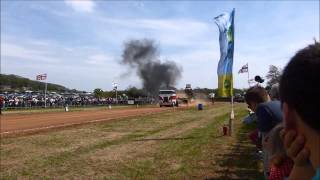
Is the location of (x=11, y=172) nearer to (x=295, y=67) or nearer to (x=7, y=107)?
(x=295, y=67)

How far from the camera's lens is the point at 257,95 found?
628 cm

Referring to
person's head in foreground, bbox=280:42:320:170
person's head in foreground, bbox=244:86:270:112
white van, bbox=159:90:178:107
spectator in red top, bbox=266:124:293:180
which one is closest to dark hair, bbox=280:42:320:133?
person's head in foreground, bbox=280:42:320:170

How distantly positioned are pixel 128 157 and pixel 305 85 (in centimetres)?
1296

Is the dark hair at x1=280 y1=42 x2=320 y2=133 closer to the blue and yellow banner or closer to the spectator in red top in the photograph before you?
the spectator in red top

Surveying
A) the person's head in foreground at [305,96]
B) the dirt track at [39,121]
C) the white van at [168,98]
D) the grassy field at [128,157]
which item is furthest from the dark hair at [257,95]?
the white van at [168,98]

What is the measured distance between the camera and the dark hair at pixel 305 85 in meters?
1.81

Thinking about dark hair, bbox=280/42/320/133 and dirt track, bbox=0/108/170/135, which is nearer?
dark hair, bbox=280/42/320/133

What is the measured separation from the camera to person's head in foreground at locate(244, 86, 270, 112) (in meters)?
6.23

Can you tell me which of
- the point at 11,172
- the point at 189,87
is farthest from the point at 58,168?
the point at 189,87

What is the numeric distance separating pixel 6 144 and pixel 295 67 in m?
16.8

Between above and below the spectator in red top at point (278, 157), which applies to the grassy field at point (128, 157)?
below

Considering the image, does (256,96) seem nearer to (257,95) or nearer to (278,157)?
(257,95)

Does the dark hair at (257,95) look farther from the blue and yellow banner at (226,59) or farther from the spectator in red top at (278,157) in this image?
the blue and yellow banner at (226,59)

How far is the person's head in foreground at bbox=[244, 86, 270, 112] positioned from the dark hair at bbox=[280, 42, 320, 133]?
4315mm
